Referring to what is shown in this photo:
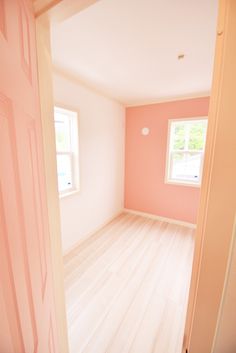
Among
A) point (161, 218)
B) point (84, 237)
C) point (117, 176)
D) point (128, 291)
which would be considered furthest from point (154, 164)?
Answer: point (128, 291)

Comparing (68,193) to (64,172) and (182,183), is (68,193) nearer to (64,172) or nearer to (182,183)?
(64,172)

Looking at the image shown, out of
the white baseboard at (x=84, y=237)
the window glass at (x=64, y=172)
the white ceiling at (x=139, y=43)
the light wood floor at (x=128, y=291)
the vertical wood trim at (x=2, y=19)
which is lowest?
the light wood floor at (x=128, y=291)

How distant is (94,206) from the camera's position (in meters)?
2.76

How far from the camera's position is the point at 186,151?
289 centimetres

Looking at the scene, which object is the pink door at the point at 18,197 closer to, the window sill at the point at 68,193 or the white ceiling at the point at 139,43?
the white ceiling at the point at 139,43

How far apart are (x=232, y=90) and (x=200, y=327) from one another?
38.8 inches

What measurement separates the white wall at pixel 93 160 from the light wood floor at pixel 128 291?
0.38 metres

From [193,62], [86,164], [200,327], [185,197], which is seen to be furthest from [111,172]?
[200,327]

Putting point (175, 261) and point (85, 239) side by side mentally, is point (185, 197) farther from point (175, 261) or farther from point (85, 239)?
point (85, 239)

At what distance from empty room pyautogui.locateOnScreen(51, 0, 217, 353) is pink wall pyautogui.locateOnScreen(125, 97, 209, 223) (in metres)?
0.02

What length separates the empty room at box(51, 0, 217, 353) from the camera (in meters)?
1.22

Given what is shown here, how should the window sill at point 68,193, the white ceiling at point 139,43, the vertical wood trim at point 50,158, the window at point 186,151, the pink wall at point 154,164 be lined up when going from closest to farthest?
the vertical wood trim at point 50,158
the white ceiling at point 139,43
the window sill at point 68,193
the window at point 186,151
the pink wall at point 154,164

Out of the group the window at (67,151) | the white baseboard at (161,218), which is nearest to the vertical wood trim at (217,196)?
the window at (67,151)

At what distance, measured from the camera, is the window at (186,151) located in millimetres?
2758
